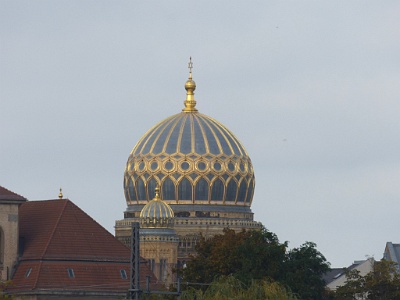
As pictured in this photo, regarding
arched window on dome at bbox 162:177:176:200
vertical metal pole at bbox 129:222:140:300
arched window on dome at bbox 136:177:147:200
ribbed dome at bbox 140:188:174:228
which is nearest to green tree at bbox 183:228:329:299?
vertical metal pole at bbox 129:222:140:300

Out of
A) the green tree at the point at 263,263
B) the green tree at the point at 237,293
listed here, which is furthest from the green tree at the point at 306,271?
the green tree at the point at 237,293

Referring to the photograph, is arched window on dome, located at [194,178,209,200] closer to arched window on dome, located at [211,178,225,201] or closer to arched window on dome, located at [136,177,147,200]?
arched window on dome, located at [211,178,225,201]

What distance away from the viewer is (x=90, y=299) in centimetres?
Result: 11931

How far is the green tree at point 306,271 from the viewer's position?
117 meters

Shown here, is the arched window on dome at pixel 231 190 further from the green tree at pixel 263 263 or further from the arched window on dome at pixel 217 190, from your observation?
the green tree at pixel 263 263

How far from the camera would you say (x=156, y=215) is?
161m

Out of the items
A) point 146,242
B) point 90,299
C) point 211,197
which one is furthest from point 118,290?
point 211,197

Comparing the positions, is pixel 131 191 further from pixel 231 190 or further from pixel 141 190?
pixel 231 190

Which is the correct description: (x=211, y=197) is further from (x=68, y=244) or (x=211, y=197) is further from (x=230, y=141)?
(x=68, y=244)

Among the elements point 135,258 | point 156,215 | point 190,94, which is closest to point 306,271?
point 135,258

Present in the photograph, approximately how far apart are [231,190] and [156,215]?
1480cm

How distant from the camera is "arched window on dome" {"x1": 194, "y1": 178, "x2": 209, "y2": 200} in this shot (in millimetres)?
173750

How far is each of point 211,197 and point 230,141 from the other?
4879 millimetres

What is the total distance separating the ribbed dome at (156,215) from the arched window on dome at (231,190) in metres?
12.3
